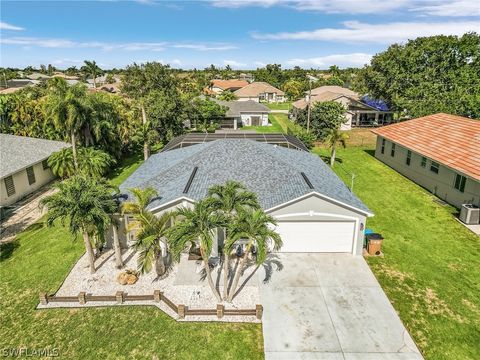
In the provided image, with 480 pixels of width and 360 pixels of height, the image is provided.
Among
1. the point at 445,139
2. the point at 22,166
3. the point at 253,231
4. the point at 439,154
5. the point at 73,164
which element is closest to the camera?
the point at 253,231

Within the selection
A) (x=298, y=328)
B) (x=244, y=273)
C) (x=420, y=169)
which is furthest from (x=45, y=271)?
(x=420, y=169)

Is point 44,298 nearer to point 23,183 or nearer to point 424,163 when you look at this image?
point 23,183

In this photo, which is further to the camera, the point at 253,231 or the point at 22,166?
the point at 22,166

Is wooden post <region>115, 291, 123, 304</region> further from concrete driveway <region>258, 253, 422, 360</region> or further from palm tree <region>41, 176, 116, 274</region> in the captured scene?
concrete driveway <region>258, 253, 422, 360</region>

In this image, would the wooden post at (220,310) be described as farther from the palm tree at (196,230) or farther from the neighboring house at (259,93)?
the neighboring house at (259,93)

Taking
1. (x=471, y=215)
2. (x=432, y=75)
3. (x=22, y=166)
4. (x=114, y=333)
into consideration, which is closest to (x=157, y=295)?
(x=114, y=333)

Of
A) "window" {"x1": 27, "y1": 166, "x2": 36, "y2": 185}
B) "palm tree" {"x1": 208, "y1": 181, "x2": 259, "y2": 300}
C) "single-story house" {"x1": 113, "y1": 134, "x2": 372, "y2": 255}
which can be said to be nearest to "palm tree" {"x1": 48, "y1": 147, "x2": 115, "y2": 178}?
"window" {"x1": 27, "y1": 166, "x2": 36, "y2": 185}

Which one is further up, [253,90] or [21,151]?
[253,90]

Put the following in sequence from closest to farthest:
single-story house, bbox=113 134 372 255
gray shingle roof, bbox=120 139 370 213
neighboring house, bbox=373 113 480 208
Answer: single-story house, bbox=113 134 372 255, gray shingle roof, bbox=120 139 370 213, neighboring house, bbox=373 113 480 208
